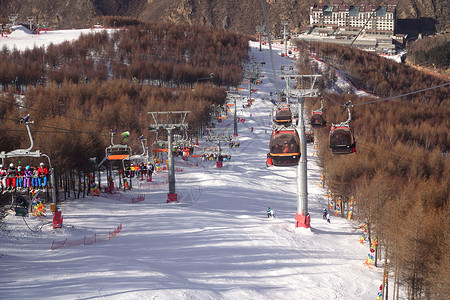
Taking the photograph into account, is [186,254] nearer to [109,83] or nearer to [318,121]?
[318,121]

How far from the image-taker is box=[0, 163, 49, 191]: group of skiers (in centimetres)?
1733

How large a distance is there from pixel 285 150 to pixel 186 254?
19.1ft

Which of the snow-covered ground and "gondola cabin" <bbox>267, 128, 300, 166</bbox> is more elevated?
"gondola cabin" <bbox>267, 128, 300, 166</bbox>

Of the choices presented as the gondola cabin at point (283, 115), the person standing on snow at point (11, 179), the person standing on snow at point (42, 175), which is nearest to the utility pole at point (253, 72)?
the gondola cabin at point (283, 115)

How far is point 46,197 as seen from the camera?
27625 mm

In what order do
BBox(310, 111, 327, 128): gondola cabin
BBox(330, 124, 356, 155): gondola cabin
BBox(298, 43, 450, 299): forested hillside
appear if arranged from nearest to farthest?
BBox(298, 43, 450, 299): forested hillside
BBox(330, 124, 356, 155): gondola cabin
BBox(310, 111, 327, 128): gondola cabin

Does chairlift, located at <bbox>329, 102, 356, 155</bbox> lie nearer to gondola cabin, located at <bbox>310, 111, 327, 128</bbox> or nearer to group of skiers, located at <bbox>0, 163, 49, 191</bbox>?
gondola cabin, located at <bbox>310, 111, 327, 128</bbox>

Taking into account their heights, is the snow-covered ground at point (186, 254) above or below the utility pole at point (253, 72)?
Answer: below

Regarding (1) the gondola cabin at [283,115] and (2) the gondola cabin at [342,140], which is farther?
(1) the gondola cabin at [283,115]

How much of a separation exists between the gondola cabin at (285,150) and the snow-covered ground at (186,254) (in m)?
4.38

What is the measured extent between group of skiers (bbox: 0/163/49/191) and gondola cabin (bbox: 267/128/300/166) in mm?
9163

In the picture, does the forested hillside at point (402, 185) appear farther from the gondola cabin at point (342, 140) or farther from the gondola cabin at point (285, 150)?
the gondola cabin at point (285, 150)

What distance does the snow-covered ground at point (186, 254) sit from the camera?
14.6 metres

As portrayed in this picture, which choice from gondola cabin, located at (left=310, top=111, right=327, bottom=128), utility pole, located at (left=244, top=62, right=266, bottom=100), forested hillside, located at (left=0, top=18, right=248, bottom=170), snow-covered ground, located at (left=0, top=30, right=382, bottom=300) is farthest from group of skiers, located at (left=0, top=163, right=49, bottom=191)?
utility pole, located at (left=244, top=62, right=266, bottom=100)
